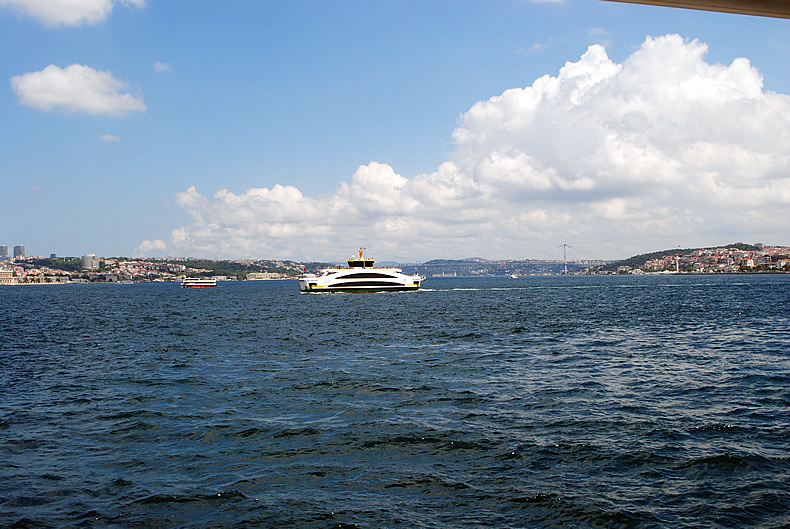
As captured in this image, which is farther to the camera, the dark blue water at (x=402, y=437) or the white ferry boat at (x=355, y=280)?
the white ferry boat at (x=355, y=280)

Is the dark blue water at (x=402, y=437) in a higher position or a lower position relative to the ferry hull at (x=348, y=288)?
lower

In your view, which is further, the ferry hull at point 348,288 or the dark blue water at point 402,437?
the ferry hull at point 348,288

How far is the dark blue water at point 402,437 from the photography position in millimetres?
8359

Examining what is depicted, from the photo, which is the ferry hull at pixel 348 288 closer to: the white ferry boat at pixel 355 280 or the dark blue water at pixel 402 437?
the white ferry boat at pixel 355 280

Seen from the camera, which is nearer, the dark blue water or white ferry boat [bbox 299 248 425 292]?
the dark blue water

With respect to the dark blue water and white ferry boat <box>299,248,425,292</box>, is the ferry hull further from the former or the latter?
the dark blue water

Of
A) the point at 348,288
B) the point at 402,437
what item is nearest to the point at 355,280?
the point at 348,288

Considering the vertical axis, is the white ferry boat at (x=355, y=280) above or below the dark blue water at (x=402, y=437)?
above

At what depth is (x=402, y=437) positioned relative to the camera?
11805 mm

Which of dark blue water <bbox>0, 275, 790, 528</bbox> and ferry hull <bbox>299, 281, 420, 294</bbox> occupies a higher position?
ferry hull <bbox>299, 281, 420, 294</bbox>

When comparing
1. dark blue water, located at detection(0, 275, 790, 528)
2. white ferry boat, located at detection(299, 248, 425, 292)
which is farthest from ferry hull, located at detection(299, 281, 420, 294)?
dark blue water, located at detection(0, 275, 790, 528)

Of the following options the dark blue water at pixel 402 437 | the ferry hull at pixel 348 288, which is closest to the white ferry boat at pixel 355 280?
the ferry hull at pixel 348 288

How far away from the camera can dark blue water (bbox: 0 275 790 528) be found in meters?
8.36

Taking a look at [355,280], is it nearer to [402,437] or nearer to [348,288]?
[348,288]
